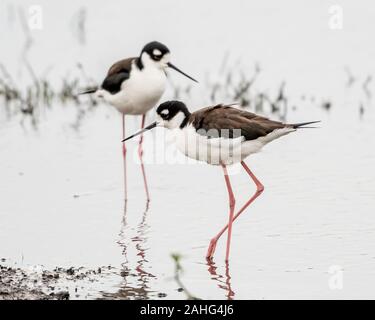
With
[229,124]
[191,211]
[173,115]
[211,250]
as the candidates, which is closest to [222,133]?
[229,124]

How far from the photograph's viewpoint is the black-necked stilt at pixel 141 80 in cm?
934

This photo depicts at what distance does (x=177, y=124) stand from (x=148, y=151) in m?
2.93

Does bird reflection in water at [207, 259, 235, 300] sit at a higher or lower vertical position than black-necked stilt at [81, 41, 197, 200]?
lower

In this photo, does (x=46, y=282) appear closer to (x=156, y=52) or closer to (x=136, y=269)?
(x=136, y=269)

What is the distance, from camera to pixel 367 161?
372 inches

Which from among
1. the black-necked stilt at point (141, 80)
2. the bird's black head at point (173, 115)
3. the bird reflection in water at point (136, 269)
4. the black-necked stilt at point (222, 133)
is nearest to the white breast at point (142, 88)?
the black-necked stilt at point (141, 80)

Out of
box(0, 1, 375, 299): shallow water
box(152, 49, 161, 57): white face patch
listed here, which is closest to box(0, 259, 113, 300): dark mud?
box(0, 1, 375, 299): shallow water

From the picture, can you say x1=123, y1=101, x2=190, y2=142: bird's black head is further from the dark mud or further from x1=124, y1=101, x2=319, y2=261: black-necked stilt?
the dark mud

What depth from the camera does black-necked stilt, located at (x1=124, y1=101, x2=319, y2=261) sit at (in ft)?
23.3

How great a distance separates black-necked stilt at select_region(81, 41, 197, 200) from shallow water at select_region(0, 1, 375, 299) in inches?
27.8

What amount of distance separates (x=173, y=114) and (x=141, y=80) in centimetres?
204
